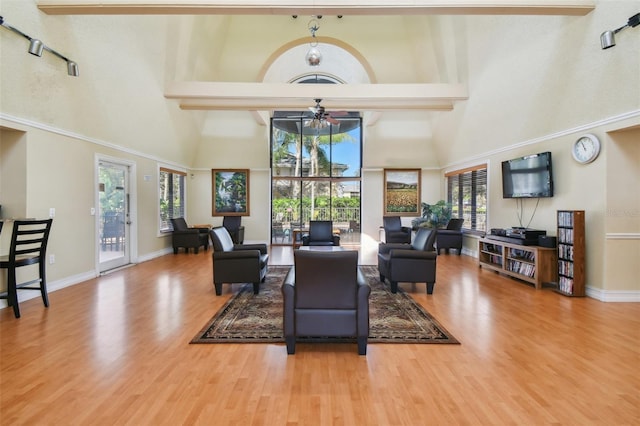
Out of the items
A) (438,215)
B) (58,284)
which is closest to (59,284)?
(58,284)

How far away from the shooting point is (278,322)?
3.44 metres

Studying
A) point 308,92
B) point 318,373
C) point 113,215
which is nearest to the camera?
point 318,373

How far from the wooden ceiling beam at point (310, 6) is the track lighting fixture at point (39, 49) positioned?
41 centimetres

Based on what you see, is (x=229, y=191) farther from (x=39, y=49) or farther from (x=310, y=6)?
(x=310, y=6)

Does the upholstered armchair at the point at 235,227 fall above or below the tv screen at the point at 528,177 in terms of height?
below

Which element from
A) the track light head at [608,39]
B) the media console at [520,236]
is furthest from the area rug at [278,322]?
the track light head at [608,39]

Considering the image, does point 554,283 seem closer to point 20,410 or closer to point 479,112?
point 479,112

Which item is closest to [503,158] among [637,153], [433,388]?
[637,153]

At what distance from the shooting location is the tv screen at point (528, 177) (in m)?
5.05

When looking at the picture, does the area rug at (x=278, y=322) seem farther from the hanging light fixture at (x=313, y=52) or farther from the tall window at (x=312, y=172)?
the tall window at (x=312, y=172)

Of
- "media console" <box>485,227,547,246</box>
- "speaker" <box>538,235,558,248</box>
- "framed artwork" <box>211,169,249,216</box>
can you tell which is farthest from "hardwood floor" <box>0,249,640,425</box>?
"framed artwork" <box>211,169,249,216</box>

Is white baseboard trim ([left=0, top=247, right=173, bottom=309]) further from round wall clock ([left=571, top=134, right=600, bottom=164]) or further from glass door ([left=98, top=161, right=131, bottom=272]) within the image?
round wall clock ([left=571, top=134, right=600, bottom=164])

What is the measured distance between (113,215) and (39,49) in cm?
348

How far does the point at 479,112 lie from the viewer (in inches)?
256
